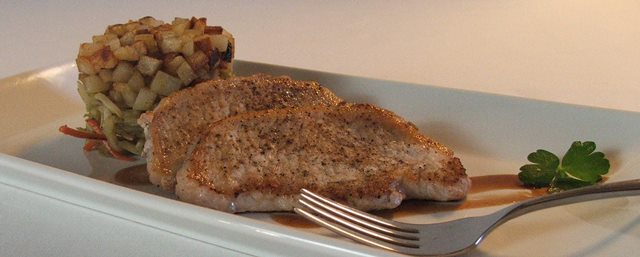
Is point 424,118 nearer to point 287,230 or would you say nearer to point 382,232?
point 382,232

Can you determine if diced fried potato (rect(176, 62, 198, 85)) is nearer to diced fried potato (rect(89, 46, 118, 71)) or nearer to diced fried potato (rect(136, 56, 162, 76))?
diced fried potato (rect(136, 56, 162, 76))

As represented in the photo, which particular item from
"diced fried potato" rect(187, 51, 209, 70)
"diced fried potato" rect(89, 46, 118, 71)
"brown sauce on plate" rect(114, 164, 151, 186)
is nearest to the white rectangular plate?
"brown sauce on plate" rect(114, 164, 151, 186)

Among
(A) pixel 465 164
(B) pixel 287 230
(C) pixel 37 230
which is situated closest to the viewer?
(B) pixel 287 230

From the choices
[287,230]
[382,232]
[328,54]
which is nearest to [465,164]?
[382,232]

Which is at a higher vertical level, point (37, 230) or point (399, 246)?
point (399, 246)

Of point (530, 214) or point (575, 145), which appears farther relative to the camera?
point (575, 145)

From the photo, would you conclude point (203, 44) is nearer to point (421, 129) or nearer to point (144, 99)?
point (144, 99)

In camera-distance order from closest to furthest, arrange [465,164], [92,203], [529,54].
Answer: [92,203] < [465,164] < [529,54]
